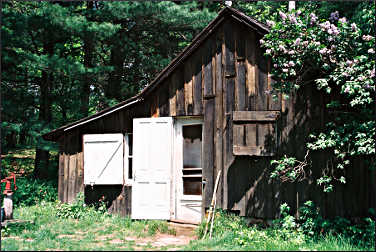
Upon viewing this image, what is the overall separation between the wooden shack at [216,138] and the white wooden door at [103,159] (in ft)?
0.09

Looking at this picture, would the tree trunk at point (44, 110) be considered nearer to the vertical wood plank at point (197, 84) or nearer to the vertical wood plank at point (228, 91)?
the vertical wood plank at point (197, 84)

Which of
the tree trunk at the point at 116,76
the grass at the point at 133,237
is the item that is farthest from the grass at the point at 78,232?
the tree trunk at the point at 116,76

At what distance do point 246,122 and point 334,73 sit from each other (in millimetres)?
2076

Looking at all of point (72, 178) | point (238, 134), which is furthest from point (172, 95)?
point (72, 178)

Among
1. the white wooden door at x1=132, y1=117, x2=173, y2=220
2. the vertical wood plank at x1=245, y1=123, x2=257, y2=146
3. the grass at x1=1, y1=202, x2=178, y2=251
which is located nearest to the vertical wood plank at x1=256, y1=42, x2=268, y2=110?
the vertical wood plank at x1=245, y1=123, x2=257, y2=146

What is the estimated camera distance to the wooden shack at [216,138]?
7.67 meters

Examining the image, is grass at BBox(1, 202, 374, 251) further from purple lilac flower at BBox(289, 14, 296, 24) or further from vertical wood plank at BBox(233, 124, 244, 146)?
purple lilac flower at BBox(289, 14, 296, 24)

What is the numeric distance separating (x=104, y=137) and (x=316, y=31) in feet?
19.1

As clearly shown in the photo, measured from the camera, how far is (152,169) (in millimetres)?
8914

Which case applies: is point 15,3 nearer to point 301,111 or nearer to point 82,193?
point 82,193

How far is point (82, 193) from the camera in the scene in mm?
10164

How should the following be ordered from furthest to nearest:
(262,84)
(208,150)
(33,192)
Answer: (33,192)
(208,150)
(262,84)

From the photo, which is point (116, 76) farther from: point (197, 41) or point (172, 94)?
point (197, 41)

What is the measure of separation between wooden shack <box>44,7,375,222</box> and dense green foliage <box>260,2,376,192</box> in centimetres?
30
